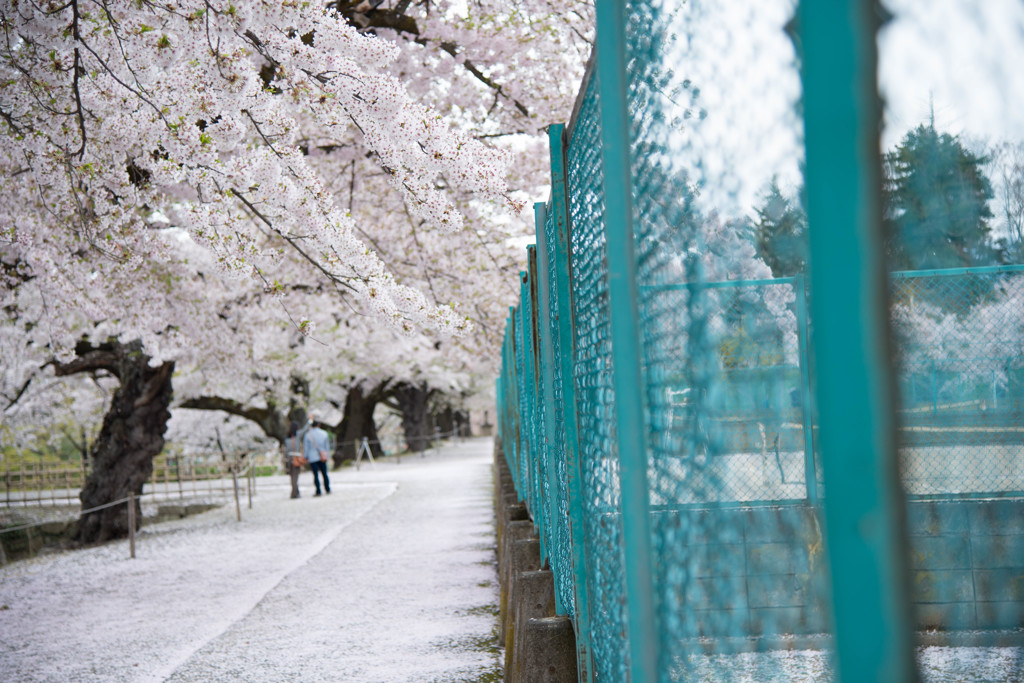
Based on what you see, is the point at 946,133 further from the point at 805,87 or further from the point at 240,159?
the point at 240,159

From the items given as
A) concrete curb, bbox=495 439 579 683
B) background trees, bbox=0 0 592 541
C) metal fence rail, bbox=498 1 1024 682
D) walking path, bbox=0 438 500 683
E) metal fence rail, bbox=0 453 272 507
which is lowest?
walking path, bbox=0 438 500 683

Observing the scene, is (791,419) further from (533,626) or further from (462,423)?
(462,423)

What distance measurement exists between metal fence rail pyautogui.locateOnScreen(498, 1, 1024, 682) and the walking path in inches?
149

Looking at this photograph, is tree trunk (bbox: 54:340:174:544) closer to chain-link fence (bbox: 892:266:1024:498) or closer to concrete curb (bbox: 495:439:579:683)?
concrete curb (bbox: 495:439:579:683)

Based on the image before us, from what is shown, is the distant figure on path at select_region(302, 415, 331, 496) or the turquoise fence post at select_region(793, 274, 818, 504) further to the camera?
the distant figure on path at select_region(302, 415, 331, 496)

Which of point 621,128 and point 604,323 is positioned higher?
point 621,128

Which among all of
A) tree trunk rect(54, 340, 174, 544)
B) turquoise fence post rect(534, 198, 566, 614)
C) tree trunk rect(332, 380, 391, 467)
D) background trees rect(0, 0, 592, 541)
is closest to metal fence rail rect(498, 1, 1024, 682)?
turquoise fence post rect(534, 198, 566, 614)

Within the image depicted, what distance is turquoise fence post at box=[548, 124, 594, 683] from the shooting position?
8.08 ft

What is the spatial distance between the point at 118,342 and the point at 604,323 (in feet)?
43.1

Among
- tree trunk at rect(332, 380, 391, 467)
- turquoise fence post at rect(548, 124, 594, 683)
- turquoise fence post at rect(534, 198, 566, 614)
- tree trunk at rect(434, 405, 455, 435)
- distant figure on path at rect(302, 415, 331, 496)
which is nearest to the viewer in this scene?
turquoise fence post at rect(548, 124, 594, 683)

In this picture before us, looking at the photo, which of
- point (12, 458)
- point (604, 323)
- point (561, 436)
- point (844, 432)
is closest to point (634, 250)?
point (604, 323)

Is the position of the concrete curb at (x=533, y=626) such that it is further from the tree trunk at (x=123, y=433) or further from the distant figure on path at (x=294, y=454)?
the distant figure on path at (x=294, y=454)

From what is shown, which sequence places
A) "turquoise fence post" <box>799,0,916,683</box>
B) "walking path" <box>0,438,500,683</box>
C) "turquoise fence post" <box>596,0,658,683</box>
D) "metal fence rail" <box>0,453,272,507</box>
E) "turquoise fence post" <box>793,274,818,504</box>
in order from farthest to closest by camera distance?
1. "metal fence rail" <box>0,453,272,507</box>
2. "walking path" <box>0,438,500,683</box>
3. "turquoise fence post" <box>596,0,658,683</box>
4. "turquoise fence post" <box>793,274,818,504</box>
5. "turquoise fence post" <box>799,0,916,683</box>

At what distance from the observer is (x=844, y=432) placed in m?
0.63
